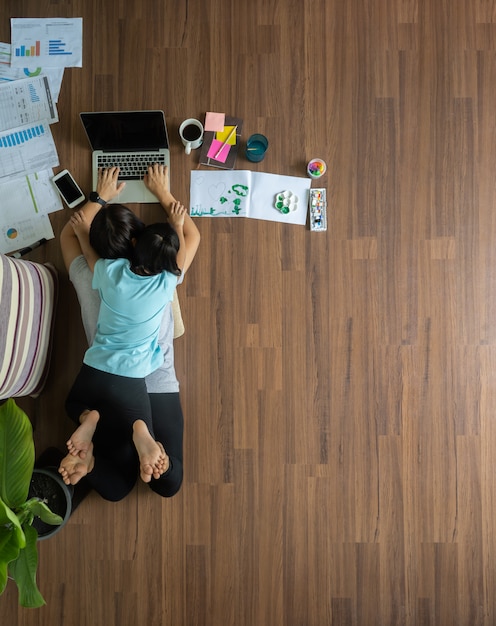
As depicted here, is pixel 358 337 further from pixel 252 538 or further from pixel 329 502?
pixel 252 538

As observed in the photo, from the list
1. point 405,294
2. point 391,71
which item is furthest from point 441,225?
point 391,71

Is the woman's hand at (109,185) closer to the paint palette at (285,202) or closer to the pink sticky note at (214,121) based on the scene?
the pink sticky note at (214,121)

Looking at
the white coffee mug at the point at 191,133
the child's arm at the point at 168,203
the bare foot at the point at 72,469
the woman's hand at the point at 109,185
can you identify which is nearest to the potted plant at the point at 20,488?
the bare foot at the point at 72,469

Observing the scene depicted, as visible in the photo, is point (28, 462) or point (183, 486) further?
point (183, 486)

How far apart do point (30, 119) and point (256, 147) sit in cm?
93

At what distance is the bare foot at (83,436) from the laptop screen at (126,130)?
1.05 metres

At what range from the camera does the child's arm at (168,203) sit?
1938mm

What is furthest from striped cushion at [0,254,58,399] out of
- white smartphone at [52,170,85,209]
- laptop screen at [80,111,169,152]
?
laptop screen at [80,111,169,152]

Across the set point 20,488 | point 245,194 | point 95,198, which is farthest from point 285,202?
point 20,488

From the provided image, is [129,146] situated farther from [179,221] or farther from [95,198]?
[179,221]

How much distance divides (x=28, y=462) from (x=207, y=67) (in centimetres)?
165

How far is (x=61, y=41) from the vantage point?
2.07 m

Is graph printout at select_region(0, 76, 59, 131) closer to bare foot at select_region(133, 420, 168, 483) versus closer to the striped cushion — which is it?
the striped cushion

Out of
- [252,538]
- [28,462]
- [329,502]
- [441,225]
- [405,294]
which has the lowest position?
[252,538]
